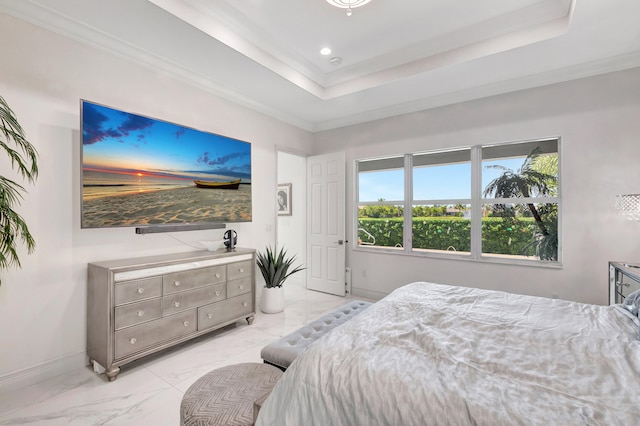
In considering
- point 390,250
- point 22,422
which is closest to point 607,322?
point 390,250

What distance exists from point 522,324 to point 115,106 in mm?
3433

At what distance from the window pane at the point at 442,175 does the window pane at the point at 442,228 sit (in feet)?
0.54

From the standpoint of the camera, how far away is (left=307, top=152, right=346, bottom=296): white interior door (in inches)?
177

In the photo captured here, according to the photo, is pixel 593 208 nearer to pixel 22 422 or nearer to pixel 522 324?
pixel 522 324

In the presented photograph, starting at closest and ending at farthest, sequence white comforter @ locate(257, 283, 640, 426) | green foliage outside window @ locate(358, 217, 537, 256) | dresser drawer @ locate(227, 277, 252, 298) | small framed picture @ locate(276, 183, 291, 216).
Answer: white comforter @ locate(257, 283, 640, 426), dresser drawer @ locate(227, 277, 252, 298), green foliage outside window @ locate(358, 217, 537, 256), small framed picture @ locate(276, 183, 291, 216)

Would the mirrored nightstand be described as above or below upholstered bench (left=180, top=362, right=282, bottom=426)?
above

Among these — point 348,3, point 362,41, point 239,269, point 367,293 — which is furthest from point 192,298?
point 362,41

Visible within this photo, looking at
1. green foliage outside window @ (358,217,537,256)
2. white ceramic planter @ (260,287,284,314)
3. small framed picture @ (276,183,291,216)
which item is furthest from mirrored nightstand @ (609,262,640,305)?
small framed picture @ (276,183,291,216)

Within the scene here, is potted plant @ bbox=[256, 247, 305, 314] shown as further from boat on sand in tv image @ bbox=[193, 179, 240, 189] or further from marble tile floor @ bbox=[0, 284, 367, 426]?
boat on sand in tv image @ bbox=[193, 179, 240, 189]

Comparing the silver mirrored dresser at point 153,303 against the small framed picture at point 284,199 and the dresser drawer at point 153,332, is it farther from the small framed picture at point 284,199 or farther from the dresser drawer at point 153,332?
the small framed picture at point 284,199

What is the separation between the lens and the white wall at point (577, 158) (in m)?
2.86

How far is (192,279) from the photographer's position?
2.73m

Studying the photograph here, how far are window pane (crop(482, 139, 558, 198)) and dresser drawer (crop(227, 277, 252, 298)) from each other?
9.99ft

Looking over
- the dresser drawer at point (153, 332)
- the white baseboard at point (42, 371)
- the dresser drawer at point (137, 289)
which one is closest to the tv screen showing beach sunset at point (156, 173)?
the dresser drawer at point (137, 289)
